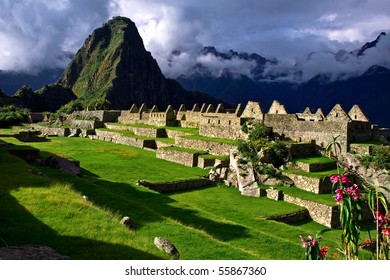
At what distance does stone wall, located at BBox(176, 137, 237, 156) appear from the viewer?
25733mm

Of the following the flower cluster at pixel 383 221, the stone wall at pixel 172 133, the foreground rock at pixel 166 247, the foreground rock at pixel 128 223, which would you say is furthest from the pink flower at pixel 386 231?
the stone wall at pixel 172 133

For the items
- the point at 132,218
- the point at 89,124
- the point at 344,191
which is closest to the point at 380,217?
the point at 344,191

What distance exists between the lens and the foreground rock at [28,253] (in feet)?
19.8

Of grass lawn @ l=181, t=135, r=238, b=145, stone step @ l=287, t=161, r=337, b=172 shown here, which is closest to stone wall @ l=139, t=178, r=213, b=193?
stone step @ l=287, t=161, r=337, b=172

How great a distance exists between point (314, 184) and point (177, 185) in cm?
668

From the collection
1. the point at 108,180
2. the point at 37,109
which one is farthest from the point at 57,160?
the point at 37,109

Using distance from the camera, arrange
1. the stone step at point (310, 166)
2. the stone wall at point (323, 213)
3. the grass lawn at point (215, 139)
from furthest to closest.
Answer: the grass lawn at point (215, 139)
the stone step at point (310, 166)
the stone wall at point (323, 213)

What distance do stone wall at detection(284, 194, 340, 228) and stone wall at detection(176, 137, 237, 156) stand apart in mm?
7892

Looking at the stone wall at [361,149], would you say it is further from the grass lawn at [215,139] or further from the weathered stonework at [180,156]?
the weathered stonework at [180,156]

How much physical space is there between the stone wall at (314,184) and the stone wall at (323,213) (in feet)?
5.04

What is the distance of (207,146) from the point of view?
27.0 meters
